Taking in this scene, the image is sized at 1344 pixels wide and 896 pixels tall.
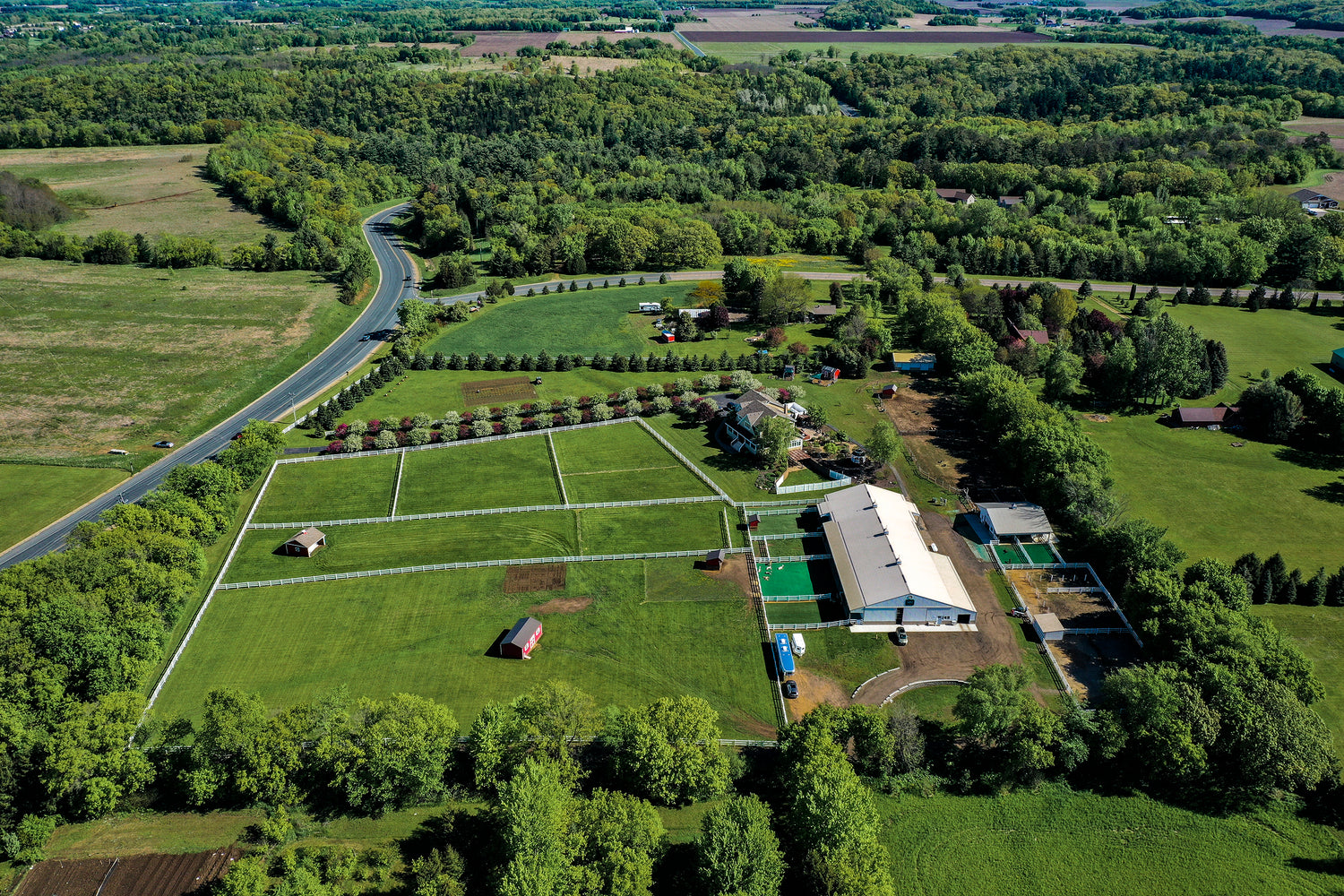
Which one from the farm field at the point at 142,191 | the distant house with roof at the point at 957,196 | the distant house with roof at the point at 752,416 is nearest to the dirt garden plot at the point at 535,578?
the distant house with roof at the point at 752,416

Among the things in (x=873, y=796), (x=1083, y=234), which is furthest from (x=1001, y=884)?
(x=1083, y=234)

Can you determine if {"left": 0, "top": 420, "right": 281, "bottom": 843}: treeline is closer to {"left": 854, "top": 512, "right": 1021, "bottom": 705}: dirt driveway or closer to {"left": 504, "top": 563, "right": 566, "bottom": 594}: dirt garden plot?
{"left": 504, "top": 563, "right": 566, "bottom": 594}: dirt garden plot

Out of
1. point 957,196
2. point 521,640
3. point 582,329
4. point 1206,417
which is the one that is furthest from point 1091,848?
point 957,196

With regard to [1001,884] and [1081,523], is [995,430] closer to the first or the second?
[1081,523]

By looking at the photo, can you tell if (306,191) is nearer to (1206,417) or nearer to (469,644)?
(469,644)

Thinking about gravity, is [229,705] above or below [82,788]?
above

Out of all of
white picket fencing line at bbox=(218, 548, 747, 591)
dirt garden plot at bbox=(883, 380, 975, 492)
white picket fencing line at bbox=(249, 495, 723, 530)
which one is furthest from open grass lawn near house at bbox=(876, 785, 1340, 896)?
dirt garden plot at bbox=(883, 380, 975, 492)

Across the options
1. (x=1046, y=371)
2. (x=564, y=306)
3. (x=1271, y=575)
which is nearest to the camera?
(x=1271, y=575)
